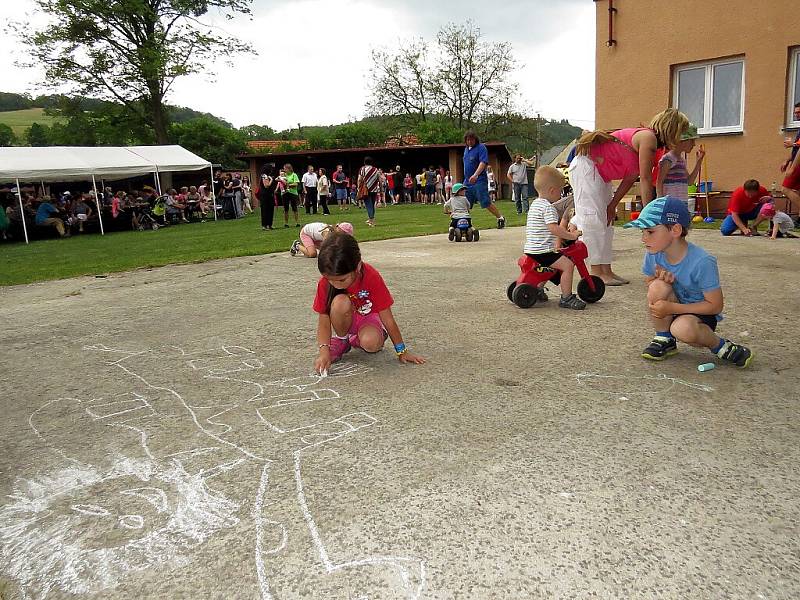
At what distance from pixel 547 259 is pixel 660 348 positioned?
1.48 metres

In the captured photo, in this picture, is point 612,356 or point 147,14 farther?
point 147,14

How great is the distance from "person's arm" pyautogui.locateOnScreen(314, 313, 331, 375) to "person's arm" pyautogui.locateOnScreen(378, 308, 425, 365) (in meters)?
0.30

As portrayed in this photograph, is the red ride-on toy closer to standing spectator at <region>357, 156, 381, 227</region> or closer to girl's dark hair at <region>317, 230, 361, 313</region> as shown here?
girl's dark hair at <region>317, 230, 361, 313</region>

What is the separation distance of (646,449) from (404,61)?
4898 cm

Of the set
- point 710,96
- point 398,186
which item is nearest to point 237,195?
point 398,186

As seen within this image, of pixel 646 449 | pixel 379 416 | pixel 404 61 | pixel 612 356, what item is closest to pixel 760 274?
pixel 612 356

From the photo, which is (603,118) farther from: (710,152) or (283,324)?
(283,324)

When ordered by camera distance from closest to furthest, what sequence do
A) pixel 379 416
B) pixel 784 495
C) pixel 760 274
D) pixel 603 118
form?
pixel 784 495 → pixel 379 416 → pixel 760 274 → pixel 603 118

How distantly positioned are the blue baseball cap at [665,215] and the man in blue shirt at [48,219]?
18.0m

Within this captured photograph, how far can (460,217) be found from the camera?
9.16m

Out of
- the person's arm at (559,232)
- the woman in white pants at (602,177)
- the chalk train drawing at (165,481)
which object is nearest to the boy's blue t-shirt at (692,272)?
the person's arm at (559,232)

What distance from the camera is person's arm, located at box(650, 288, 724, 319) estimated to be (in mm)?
2989

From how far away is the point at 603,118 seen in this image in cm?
1243

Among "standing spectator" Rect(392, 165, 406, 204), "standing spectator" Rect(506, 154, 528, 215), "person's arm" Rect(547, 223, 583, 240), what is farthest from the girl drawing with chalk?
"standing spectator" Rect(392, 165, 406, 204)
